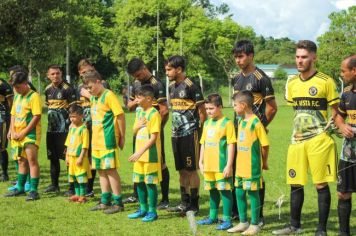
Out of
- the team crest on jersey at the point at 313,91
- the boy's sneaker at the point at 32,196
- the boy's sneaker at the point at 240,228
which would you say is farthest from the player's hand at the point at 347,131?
the boy's sneaker at the point at 32,196

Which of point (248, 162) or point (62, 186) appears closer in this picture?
point (248, 162)

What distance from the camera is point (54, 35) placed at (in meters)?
36.6

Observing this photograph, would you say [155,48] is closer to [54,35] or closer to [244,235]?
[54,35]

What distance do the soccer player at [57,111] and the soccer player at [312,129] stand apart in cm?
455

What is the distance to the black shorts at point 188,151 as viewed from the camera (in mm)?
7910

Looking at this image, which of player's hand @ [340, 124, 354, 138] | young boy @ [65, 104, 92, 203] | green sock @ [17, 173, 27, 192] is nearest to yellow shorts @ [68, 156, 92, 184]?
young boy @ [65, 104, 92, 203]

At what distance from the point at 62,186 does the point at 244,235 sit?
16.1 feet

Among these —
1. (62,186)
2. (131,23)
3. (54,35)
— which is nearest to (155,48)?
(131,23)

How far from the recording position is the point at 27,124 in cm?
909

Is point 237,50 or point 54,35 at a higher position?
point 54,35

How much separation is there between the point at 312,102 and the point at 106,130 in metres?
3.12

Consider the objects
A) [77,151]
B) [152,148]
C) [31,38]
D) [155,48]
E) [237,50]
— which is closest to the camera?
[237,50]

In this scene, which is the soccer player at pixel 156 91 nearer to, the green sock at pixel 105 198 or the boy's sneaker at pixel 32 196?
the green sock at pixel 105 198

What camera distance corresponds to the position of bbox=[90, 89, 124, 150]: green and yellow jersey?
7.97 metres
